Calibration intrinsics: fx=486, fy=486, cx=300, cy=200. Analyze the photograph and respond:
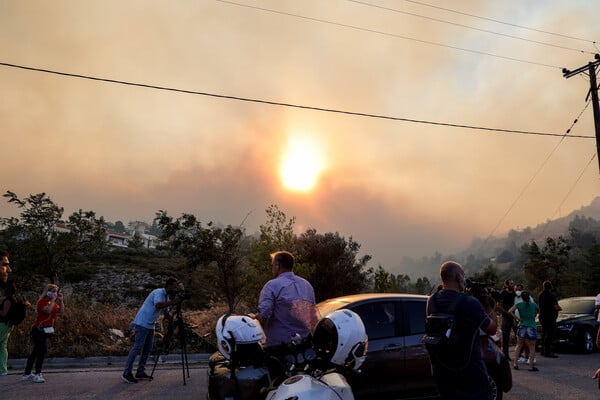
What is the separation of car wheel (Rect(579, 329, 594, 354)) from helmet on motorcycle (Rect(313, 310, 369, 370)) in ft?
38.1

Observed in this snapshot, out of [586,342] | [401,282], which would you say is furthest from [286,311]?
[401,282]

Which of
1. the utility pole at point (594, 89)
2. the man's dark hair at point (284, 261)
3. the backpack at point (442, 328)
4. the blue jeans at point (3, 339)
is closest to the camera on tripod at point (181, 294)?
the blue jeans at point (3, 339)

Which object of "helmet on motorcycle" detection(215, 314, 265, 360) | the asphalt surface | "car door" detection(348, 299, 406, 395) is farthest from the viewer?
the asphalt surface

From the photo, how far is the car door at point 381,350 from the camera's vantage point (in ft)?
19.2

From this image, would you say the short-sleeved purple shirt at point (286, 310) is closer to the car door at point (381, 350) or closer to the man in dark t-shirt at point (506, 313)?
the car door at point (381, 350)

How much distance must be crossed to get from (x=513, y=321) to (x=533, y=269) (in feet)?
99.0

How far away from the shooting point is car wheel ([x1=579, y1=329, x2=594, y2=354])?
12758mm

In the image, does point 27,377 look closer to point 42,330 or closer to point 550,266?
point 42,330

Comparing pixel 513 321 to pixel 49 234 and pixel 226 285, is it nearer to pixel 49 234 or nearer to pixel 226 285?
pixel 226 285

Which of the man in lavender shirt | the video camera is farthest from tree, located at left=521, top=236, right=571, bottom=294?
the man in lavender shirt

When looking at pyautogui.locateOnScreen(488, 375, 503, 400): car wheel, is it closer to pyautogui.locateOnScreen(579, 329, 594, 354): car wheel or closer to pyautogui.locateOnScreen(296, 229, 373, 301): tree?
pyautogui.locateOnScreen(579, 329, 594, 354): car wheel

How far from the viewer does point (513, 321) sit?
11.7 m

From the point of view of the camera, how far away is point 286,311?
4602mm

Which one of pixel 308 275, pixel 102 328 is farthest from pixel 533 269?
pixel 102 328
